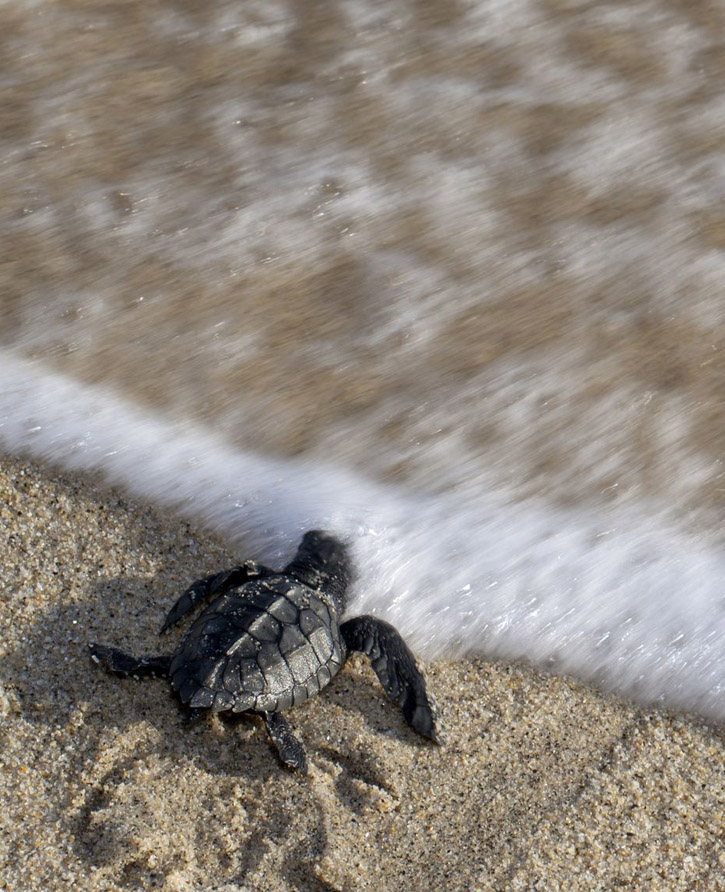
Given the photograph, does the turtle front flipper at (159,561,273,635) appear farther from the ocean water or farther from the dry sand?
the ocean water

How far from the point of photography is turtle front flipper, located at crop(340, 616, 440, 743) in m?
1.74

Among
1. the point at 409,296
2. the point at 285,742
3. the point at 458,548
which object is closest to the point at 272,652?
the point at 285,742

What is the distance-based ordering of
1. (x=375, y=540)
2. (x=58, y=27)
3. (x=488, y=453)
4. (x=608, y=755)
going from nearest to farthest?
(x=608, y=755) → (x=375, y=540) → (x=488, y=453) → (x=58, y=27)

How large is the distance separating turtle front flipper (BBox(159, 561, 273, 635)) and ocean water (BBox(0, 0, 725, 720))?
0.21m

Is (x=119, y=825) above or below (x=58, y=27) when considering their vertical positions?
below

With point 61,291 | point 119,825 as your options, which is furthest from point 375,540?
point 61,291

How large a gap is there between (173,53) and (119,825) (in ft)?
8.73

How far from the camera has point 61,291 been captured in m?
2.54

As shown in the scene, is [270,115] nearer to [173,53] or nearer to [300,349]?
[173,53]

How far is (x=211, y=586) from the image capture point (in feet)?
6.06

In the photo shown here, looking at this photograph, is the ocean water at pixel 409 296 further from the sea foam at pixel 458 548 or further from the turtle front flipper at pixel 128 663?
the turtle front flipper at pixel 128 663

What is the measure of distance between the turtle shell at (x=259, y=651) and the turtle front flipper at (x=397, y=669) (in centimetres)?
5

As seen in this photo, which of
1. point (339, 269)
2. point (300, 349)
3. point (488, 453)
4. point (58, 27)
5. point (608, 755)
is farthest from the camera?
point (58, 27)

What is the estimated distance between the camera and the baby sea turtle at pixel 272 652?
165 centimetres
